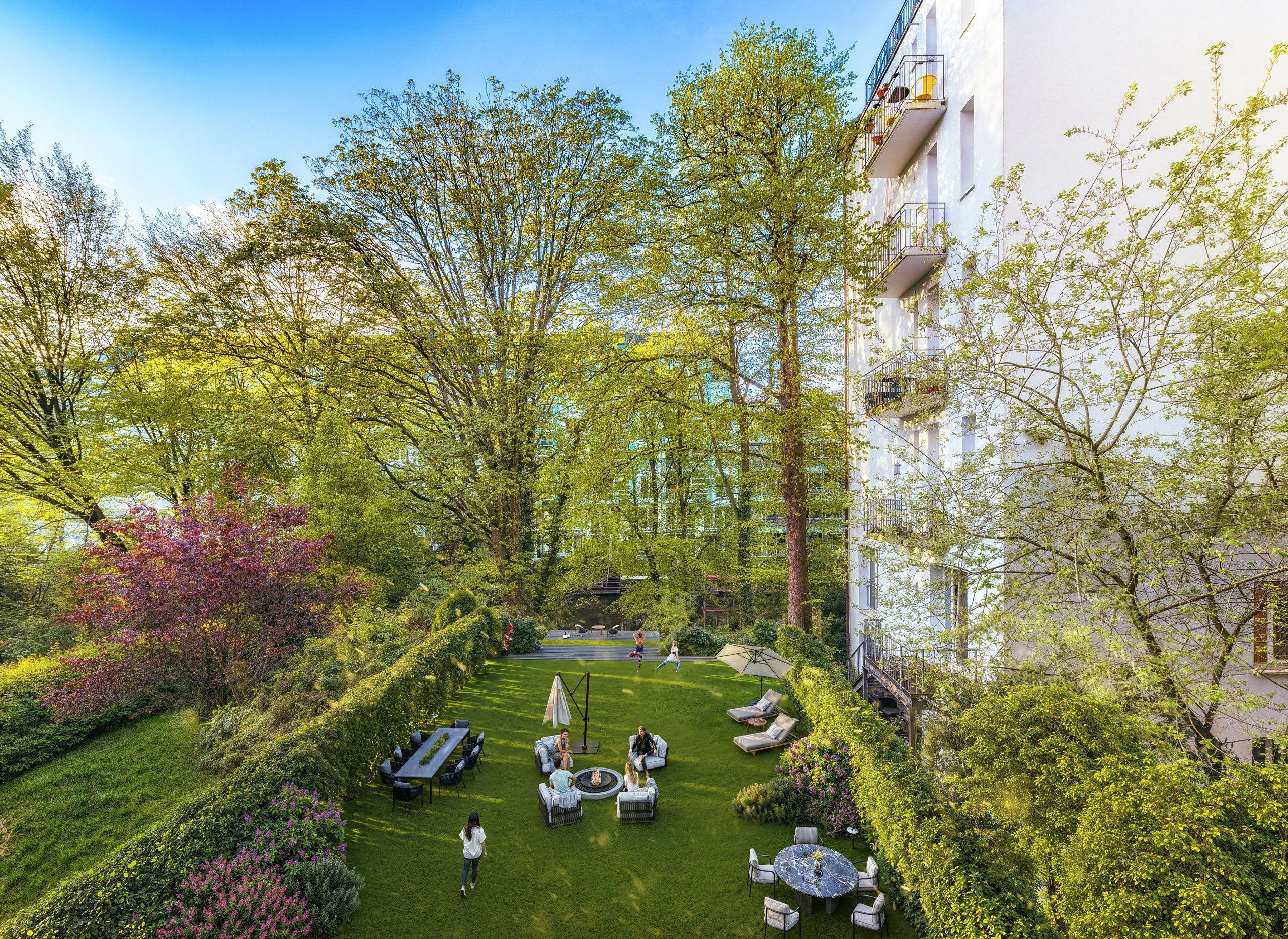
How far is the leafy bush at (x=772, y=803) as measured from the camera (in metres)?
9.91

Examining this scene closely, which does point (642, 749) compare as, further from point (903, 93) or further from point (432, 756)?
point (903, 93)

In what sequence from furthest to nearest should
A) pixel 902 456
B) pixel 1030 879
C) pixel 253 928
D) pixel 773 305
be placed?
pixel 773 305, pixel 902 456, pixel 1030 879, pixel 253 928

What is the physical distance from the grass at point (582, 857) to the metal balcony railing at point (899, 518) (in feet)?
18.9

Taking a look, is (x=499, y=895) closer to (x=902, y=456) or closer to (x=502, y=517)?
(x=902, y=456)

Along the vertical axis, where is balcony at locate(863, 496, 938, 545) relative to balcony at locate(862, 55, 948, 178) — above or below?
below

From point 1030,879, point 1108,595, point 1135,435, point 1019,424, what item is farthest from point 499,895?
point 1135,435

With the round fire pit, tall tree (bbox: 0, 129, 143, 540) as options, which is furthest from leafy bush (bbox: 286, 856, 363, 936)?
tall tree (bbox: 0, 129, 143, 540)

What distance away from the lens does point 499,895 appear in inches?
324

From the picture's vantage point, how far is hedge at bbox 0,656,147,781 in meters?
12.9

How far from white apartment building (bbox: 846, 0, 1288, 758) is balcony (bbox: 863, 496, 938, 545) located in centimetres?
14

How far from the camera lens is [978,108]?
1257 cm

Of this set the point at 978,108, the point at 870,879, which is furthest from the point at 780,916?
the point at 978,108

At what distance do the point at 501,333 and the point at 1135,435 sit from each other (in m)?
19.6

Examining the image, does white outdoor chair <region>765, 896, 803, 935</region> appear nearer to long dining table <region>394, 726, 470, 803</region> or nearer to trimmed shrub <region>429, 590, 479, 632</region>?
long dining table <region>394, 726, 470, 803</region>
